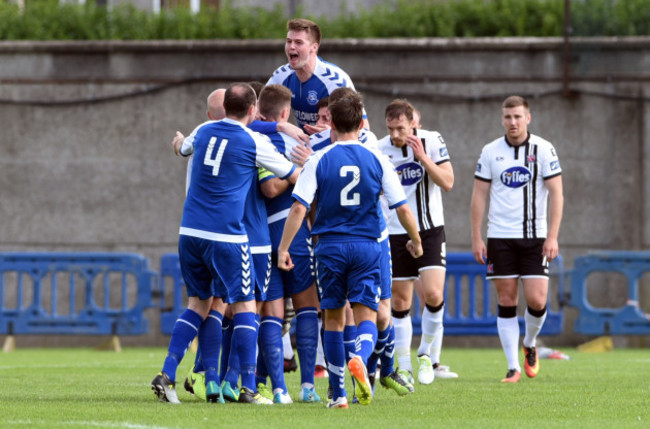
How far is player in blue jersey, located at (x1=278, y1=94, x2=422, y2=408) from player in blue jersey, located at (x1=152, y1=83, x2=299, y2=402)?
0.41 m

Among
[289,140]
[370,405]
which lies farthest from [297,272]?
[370,405]

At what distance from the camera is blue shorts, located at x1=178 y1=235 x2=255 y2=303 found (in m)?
8.05

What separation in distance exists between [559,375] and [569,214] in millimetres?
7245

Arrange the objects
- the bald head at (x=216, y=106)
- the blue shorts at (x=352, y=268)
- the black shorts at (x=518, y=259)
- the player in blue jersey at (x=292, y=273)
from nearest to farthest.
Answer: the blue shorts at (x=352, y=268)
the player in blue jersey at (x=292, y=273)
the bald head at (x=216, y=106)
the black shorts at (x=518, y=259)

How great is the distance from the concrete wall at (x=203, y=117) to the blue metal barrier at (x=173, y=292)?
1.25 metres

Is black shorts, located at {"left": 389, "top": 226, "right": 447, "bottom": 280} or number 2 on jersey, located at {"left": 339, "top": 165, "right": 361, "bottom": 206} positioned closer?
number 2 on jersey, located at {"left": 339, "top": 165, "right": 361, "bottom": 206}

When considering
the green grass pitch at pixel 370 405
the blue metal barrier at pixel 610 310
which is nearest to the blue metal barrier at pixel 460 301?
the blue metal barrier at pixel 610 310

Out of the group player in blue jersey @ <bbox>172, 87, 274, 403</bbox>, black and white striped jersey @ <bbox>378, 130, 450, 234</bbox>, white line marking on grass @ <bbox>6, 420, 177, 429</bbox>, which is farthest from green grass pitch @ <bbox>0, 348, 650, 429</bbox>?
black and white striped jersey @ <bbox>378, 130, 450, 234</bbox>

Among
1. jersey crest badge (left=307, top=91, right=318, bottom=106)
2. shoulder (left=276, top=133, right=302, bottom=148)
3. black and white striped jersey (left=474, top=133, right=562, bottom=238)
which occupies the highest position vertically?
jersey crest badge (left=307, top=91, right=318, bottom=106)

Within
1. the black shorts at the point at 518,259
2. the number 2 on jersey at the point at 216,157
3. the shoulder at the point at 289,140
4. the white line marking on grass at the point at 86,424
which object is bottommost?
the white line marking on grass at the point at 86,424

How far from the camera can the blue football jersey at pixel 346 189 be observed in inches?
307

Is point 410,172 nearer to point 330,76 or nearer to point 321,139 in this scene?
point 330,76

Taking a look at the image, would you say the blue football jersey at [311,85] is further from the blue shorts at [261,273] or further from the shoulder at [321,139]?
the blue shorts at [261,273]

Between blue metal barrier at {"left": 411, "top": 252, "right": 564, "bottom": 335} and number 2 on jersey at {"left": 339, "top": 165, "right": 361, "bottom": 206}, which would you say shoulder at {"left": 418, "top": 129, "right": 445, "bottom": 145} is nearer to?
number 2 on jersey at {"left": 339, "top": 165, "right": 361, "bottom": 206}
